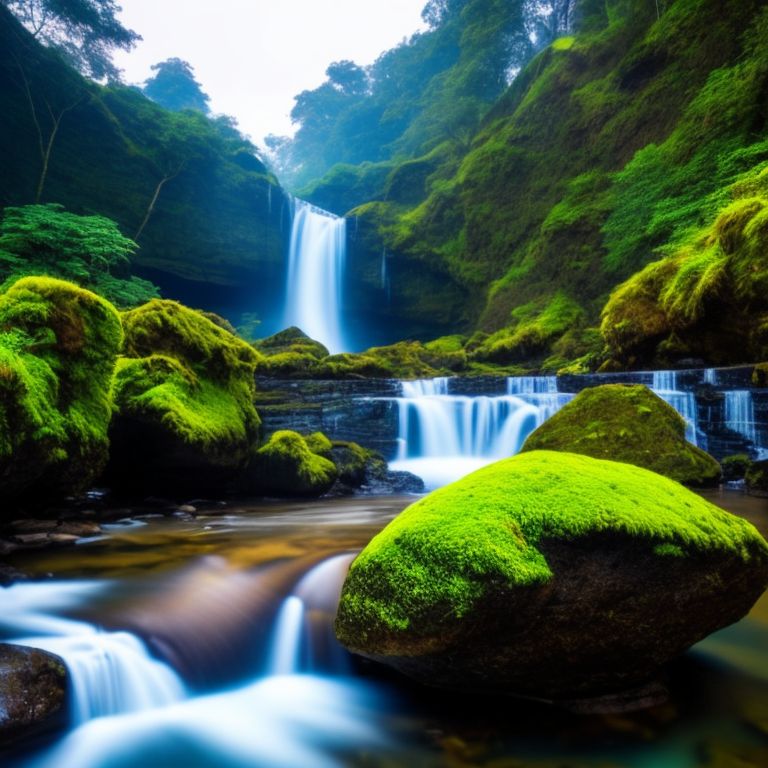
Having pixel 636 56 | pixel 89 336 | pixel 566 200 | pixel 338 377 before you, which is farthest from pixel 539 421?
pixel 636 56

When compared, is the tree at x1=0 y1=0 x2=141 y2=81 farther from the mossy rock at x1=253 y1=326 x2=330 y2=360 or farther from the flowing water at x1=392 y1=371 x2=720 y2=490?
the flowing water at x1=392 y1=371 x2=720 y2=490

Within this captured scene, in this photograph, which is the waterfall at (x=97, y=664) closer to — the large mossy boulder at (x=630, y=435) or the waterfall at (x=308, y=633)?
the waterfall at (x=308, y=633)

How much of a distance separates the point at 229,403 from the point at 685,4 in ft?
77.8

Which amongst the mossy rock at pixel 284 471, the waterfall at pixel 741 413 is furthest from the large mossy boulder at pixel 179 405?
the waterfall at pixel 741 413

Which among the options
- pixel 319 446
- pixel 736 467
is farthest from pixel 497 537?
pixel 736 467

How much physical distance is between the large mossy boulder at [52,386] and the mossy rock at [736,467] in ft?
28.4

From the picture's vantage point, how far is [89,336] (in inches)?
192

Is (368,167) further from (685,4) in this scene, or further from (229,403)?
(229,403)

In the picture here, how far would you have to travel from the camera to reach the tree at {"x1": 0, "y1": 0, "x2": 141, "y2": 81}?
21.8 m

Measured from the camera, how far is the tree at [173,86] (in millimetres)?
46875

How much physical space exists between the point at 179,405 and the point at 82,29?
27930 mm

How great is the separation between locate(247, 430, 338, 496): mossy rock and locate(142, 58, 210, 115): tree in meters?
49.5

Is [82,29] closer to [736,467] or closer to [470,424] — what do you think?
[470,424]

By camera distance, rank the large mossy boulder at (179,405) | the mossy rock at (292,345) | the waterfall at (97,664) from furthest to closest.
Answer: the mossy rock at (292,345) → the large mossy boulder at (179,405) → the waterfall at (97,664)
